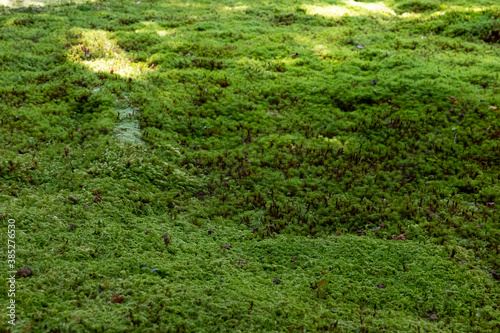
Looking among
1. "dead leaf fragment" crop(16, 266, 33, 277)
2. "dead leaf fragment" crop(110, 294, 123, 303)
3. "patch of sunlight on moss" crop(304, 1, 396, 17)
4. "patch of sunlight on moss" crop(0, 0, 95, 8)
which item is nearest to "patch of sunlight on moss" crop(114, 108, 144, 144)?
"dead leaf fragment" crop(16, 266, 33, 277)

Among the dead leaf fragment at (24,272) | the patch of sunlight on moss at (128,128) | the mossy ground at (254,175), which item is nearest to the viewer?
the dead leaf fragment at (24,272)

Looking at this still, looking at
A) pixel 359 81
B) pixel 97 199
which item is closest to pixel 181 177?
pixel 97 199

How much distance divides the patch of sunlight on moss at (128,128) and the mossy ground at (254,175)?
0.04 metres

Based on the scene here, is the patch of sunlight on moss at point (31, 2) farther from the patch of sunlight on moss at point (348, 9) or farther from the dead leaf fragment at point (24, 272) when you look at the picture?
the dead leaf fragment at point (24, 272)

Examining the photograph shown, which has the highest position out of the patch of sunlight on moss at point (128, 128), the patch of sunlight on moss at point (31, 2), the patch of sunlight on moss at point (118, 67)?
the patch of sunlight on moss at point (31, 2)

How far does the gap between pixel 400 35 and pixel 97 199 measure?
10.0m

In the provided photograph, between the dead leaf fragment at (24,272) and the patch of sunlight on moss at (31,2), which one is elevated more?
the patch of sunlight on moss at (31,2)

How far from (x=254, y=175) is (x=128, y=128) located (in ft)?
8.72

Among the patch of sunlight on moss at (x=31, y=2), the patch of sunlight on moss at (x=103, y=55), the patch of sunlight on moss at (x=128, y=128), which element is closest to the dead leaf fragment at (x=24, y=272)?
the patch of sunlight on moss at (x=128, y=128)

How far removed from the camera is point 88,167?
630cm

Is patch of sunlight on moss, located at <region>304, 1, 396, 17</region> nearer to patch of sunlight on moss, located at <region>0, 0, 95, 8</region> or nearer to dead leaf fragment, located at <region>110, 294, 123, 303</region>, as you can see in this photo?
patch of sunlight on moss, located at <region>0, 0, 95, 8</region>

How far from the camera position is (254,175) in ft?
22.2

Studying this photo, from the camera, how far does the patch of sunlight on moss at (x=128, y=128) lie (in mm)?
6996

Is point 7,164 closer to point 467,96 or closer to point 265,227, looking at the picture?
point 265,227
